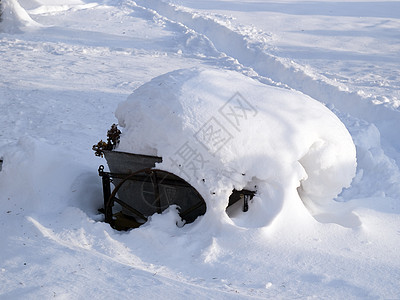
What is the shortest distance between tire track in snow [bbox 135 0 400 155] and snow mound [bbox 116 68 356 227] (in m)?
3.41

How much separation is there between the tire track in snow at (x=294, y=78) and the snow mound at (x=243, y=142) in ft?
11.2

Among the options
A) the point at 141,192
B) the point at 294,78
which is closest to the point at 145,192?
the point at 141,192

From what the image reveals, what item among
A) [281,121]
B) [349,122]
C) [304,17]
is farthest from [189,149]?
[304,17]

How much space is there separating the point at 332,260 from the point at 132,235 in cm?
152

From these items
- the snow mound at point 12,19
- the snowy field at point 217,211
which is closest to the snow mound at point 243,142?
the snowy field at point 217,211

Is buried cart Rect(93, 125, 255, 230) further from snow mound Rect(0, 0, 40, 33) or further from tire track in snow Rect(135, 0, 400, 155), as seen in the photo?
snow mound Rect(0, 0, 40, 33)

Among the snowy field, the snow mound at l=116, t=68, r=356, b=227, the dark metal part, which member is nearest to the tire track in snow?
the snowy field

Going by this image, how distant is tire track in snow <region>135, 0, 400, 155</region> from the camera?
7.79m

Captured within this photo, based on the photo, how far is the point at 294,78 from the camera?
32.4ft

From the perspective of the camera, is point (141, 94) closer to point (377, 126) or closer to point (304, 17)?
point (377, 126)

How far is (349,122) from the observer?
24.2 ft

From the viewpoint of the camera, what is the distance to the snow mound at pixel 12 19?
1382cm

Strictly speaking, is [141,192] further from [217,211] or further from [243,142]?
[243,142]

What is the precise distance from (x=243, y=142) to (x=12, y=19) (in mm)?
12186
